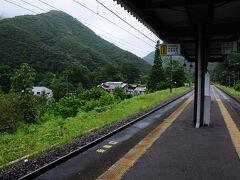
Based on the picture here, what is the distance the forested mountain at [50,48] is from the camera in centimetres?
5938

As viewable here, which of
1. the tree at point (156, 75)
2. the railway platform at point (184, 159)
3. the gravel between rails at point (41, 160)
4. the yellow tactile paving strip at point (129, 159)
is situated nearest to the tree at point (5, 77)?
the tree at point (156, 75)

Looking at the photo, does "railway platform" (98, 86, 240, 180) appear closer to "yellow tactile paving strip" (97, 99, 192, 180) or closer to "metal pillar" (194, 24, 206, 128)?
"yellow tactile paving strip" (97, 99, 192, 180)

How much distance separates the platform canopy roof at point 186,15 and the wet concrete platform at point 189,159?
4.72 metres

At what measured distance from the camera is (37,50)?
6306cm

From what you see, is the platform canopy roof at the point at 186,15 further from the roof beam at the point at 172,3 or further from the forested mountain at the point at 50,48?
the forested mountain at the point at 50,48

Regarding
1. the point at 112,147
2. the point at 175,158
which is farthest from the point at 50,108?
the point at 175,158

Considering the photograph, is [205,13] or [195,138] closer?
[195,138]

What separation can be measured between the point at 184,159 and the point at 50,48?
232 feet

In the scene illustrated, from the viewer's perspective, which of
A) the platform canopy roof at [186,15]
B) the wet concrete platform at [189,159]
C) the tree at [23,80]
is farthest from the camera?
the tree at [23,80]

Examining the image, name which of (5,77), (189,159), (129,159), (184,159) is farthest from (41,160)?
(5,77)

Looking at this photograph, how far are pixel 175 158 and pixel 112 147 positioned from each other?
198cm

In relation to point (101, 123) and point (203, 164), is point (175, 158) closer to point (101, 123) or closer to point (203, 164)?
point (203, 164)

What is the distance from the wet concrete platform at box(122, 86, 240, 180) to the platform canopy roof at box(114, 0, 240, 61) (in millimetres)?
4720

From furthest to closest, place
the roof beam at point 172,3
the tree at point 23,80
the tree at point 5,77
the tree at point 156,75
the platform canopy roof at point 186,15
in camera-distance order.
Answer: the tree at point 156,75
the tree at point 5,77
the tree at point 23,80
the platform canopy roof at point 186,15
the roof beam at point 172,3
